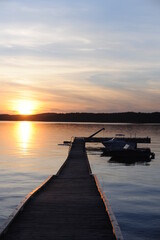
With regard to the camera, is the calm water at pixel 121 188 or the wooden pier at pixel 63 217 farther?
the calm water at pixel 121 188

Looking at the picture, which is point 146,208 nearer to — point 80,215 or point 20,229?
point 80,215

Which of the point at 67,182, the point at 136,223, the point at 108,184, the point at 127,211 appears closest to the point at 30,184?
the point at 108,184

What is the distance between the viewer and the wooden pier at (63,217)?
9.48m

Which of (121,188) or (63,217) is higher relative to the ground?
(63,217)

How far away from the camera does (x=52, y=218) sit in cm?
1115

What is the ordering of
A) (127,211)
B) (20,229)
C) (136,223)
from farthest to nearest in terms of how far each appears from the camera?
(127,211), (136,223), (20,229)

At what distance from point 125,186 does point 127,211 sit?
293 inches

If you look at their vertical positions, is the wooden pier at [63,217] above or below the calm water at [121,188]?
above

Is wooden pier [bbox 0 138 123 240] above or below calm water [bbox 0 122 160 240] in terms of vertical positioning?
above

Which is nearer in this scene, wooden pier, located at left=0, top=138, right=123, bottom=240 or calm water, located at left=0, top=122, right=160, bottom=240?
wooden pier, located at left=0, top=138, right=123, bottom=240

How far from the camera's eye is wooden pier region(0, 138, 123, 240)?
31.1 feet

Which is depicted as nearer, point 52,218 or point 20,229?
point 20,229

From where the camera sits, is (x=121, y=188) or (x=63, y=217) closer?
(x=63, y=217)

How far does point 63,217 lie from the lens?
11305mm
